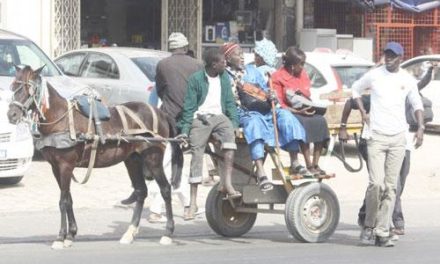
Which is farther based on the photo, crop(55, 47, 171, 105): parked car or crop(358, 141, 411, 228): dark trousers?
crop(55, 47, 171, 105): parked car

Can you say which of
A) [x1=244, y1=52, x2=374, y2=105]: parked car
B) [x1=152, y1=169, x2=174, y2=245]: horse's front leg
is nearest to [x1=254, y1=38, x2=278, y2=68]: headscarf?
[x1=152, y1=169, x2=174, y2=245]: horse's front leg

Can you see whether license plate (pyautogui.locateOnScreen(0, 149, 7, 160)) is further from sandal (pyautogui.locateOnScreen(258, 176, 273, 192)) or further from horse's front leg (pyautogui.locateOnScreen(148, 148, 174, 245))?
sandal (pyautogui.locateOnScreen(258, 176, 273, 192))

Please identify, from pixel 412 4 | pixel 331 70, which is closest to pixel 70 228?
pixel 331 70

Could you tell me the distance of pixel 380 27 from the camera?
25766 mm

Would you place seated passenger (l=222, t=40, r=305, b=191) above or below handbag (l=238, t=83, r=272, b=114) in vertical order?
below

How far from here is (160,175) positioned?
410 inches

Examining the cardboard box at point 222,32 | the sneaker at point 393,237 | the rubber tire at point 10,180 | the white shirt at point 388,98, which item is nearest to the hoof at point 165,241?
the sneaker at point 393,237

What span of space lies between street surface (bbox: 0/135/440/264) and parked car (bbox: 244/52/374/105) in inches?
101

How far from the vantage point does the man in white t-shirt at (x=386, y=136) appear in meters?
10.0

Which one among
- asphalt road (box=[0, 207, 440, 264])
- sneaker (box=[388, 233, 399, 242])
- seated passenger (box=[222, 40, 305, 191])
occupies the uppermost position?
seated passenger (box=[222, 40, 305, 191])

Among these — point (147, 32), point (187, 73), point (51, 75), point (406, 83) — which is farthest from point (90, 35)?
point (406, 83)

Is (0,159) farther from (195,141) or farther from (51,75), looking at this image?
(195,141)

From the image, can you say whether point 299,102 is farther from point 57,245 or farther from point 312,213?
point 57,245

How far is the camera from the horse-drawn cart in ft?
33.4
